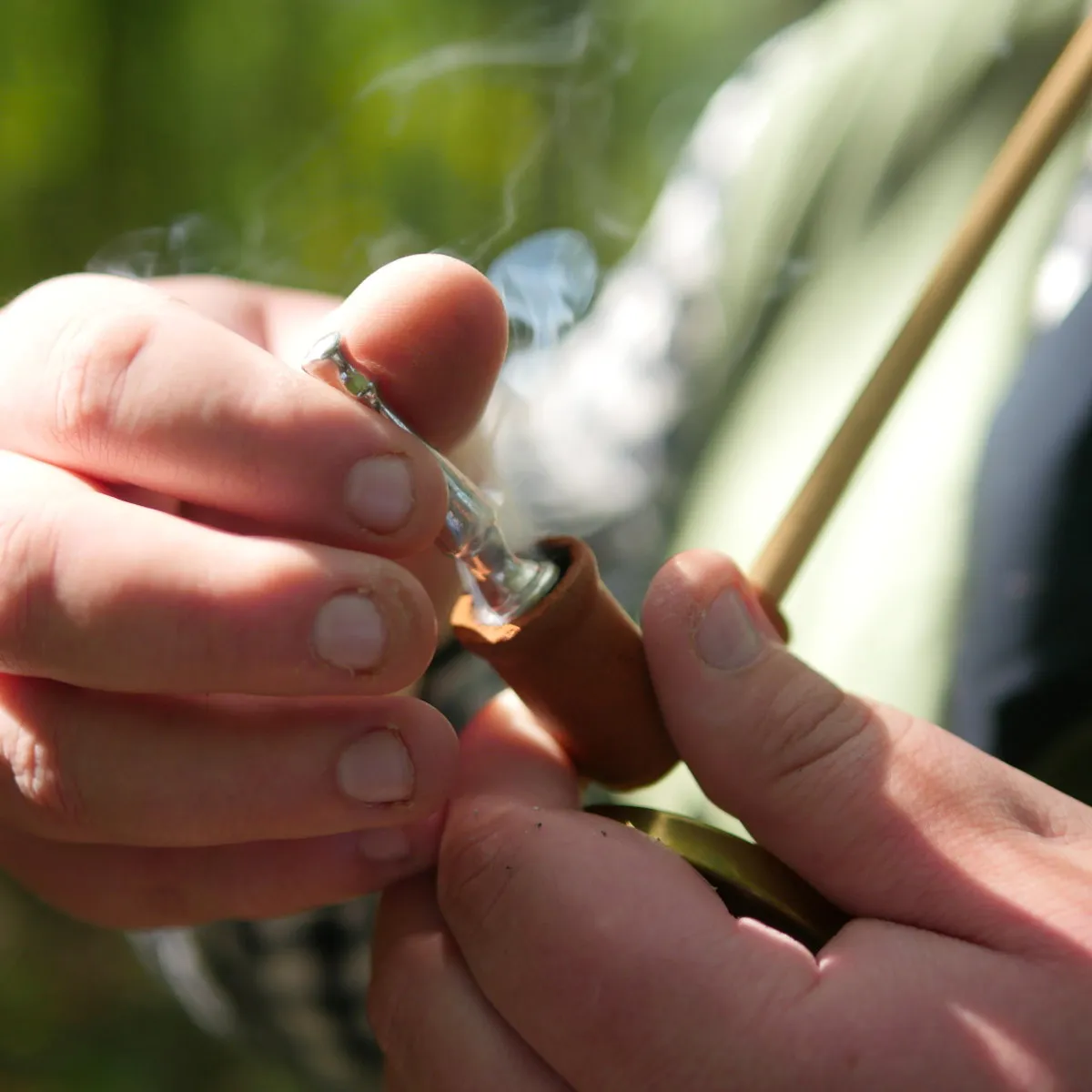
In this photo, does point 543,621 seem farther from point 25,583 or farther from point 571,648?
point 25,583

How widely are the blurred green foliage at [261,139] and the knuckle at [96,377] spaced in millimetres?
496

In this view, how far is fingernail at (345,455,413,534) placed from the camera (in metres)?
0.24

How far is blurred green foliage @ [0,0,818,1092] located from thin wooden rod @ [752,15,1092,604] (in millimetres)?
456

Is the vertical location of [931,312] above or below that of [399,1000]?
above

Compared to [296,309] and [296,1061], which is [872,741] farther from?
[296,1061]

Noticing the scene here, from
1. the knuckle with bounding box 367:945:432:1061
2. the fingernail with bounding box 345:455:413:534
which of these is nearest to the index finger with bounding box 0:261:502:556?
the fingernail with bounding box 345:455:413:534

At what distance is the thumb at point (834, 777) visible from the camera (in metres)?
0.25

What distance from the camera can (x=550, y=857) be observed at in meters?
0.25

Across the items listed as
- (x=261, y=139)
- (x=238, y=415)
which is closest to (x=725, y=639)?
(x=238, y=415)

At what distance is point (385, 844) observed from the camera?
0.30 m

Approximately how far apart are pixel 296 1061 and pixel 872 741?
459 mm

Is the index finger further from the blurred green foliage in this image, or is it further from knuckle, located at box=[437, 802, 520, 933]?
the blurred green foliage

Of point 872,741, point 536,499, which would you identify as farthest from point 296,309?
point 872,741

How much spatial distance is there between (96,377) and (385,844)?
0.15 meters
